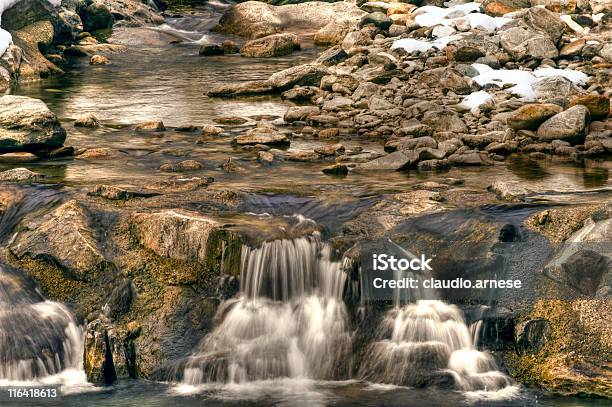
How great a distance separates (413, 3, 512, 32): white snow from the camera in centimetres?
2781

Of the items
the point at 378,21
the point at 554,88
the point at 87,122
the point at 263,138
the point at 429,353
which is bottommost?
the point at 429,353

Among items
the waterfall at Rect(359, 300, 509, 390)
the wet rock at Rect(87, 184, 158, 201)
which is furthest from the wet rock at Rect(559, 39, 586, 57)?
the waterfall at Rect(359, 300, 509, 390)

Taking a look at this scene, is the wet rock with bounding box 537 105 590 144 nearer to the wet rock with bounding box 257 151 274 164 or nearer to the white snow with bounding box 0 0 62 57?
the wet rock with bounding box 257 151 274 164

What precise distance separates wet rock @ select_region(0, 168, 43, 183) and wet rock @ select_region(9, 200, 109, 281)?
63.4 inches

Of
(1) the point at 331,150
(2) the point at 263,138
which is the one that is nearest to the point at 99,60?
(2) the point at 263,138

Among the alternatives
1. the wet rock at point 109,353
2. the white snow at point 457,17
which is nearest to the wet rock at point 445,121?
the white snow at point 457,17

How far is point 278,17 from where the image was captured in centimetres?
3934

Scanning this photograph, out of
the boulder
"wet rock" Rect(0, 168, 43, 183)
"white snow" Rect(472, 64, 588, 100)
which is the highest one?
the boulder

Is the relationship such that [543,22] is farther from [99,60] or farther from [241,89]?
[99,60]

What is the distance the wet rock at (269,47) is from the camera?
107 ft

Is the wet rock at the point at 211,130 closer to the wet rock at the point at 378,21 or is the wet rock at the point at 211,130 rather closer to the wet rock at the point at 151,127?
the wet rock at the point at 151,127

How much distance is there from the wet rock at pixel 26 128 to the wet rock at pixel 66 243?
407 cm

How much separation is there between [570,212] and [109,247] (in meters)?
6.22

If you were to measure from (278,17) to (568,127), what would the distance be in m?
22.7
